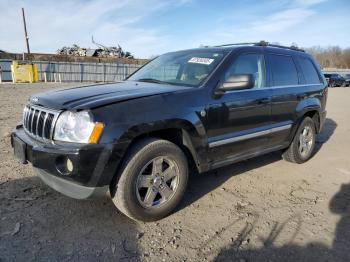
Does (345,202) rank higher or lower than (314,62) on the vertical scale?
lower

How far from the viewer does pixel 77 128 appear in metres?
2.88

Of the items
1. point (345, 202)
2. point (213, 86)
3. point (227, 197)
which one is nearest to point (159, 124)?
point (213, 86)

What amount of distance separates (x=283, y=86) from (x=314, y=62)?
1492 millimetres

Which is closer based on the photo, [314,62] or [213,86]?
[213,86]

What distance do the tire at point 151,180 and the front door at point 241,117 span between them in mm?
524

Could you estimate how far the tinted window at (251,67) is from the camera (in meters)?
4.07

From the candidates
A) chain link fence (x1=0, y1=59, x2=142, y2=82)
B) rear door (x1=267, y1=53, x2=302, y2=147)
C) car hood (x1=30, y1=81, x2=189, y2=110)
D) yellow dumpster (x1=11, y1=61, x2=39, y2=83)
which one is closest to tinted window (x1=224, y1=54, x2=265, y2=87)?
rear door (x1=267, y1=53, x2=302, y2=147)

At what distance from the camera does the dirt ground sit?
287cm

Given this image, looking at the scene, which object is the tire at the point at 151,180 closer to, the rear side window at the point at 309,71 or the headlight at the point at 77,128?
the headlight at the point at 77,128

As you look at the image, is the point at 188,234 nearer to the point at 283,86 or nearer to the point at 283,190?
the point at 283,190

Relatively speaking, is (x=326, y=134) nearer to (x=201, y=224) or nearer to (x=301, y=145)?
(x=301, y=145)

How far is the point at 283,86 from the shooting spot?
187 inches

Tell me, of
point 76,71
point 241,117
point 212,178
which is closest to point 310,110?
point 241,117

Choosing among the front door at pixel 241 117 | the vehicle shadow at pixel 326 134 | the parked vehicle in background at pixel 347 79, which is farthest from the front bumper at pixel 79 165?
the parked vehicle in background at pixel 347 79
